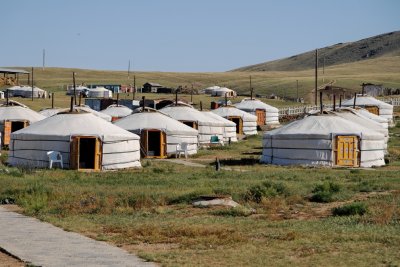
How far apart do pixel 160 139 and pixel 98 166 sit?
6941 mm

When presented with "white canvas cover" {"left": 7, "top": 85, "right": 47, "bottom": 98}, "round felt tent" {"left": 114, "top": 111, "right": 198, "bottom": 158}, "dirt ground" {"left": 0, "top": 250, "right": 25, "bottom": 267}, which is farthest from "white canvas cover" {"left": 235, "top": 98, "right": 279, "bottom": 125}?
"dirt ground" {"left": 0, "top": 250, "right": 25, "bottom": 267}

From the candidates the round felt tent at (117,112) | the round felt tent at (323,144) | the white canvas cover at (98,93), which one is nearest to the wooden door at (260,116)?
the round felt tent at (117,112)

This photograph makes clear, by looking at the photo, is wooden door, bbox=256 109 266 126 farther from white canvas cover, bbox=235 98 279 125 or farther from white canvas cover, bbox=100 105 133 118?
white canvas cover, bbox=100 105 133 118

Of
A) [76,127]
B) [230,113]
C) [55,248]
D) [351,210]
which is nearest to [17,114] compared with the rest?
[76,127]

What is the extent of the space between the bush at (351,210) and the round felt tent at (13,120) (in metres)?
26.6

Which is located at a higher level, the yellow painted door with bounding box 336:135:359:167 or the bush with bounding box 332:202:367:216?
the yellow painted door with bounding box 336:135:359:167

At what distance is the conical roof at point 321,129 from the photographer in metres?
31.3

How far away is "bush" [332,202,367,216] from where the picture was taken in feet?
55.3

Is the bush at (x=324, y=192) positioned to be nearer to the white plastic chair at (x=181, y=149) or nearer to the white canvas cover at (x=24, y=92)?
the white plastic chair at (x=181, y=149)

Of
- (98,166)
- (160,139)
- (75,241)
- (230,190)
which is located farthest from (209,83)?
(75,241)

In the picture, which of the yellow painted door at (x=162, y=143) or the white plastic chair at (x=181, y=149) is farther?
the yellow painted door at (x=162, y=143)

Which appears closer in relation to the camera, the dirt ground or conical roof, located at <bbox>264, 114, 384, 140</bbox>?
the dirt ground

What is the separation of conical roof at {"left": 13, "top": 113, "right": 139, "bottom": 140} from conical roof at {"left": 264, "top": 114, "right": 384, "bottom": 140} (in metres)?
5.66

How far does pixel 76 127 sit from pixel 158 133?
7085mm
